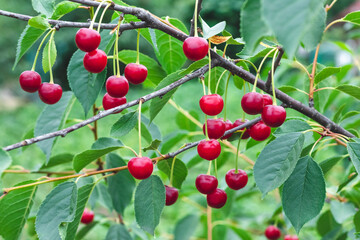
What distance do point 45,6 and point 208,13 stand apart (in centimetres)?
1146

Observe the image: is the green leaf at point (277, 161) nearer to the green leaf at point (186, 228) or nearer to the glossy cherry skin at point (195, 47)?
the glossy cherry skin at point (195, 47)

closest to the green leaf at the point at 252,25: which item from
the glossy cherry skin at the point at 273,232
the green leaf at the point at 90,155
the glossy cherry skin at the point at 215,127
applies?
the glossy cherry skin at the point at 215,127

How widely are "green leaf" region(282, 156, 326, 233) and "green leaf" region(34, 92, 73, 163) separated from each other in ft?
2.05

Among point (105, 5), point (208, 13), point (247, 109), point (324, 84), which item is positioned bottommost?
point (208, 13)

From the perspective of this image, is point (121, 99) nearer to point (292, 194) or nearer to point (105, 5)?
point (105, 5)

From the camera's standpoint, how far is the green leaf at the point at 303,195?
0.81 m

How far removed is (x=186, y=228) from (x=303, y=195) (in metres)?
1.07

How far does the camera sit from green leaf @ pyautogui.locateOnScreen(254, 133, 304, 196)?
2.56 ft

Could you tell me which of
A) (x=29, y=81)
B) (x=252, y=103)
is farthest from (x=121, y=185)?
(x=252, y=103)

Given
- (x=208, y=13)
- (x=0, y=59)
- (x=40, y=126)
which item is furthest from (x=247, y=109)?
(x=208, y=13)

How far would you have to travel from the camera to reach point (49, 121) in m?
1.19

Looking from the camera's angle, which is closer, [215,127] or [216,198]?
[215,127]

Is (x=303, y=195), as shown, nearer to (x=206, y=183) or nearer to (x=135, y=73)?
(x=206, y=183)

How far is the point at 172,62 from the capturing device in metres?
1.19
